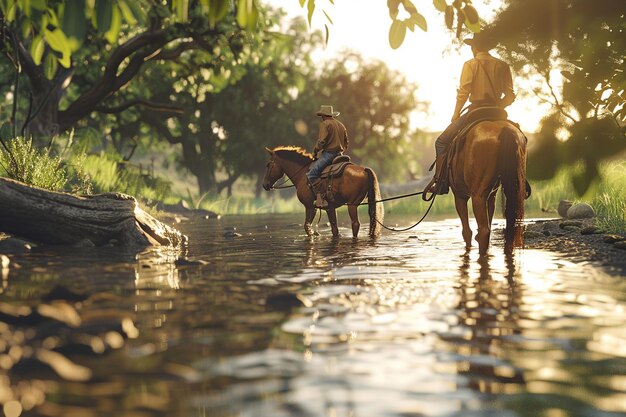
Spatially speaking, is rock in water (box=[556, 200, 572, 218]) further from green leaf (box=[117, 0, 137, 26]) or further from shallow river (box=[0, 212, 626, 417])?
green leaf (box=[117, 0, 137, 26])

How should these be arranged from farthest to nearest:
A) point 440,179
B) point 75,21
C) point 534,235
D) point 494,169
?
1. point 534,235
2. point 440,179
3. point 494,169
4. point 75,21

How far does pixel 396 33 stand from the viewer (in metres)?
4.88

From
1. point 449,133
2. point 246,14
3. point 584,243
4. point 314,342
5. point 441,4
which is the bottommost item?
point 314,342

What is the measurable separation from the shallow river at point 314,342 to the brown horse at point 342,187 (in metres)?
5.91

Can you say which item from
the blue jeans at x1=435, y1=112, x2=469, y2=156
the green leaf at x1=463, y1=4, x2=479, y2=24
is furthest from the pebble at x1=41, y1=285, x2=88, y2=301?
the blue jeans at x1=435, y1=112, x2=469, y2=156

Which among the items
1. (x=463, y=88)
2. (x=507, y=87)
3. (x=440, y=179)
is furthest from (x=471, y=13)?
(x=440, y=179)

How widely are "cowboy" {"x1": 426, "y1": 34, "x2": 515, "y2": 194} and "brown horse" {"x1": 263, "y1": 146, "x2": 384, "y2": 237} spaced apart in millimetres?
3436

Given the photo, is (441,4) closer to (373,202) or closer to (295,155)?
(373,202)

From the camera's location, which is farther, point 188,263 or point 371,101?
point 371,101

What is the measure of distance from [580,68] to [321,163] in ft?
17.4

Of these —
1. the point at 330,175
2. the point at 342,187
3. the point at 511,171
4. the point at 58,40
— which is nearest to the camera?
the point at 58,40

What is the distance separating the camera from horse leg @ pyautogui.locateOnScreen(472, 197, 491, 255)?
33.5 ft

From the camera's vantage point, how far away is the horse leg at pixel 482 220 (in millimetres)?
10211

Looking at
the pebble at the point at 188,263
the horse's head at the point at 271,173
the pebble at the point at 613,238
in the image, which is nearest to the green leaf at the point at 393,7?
the pebble at the point at 188,263
